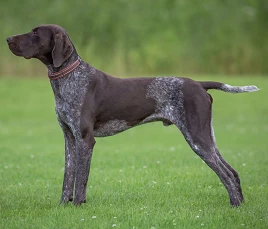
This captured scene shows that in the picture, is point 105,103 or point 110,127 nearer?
point 105,103

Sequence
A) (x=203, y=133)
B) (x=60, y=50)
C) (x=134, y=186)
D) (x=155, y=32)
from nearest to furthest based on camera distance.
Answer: (x=60, y=50) < (x=203, y=133) < (x=134, y=186) < (x=155, y=32)

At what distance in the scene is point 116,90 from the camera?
25.1 ft

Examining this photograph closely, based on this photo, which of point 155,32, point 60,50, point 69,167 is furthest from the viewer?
point 155,32

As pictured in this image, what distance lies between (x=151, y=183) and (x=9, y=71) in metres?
22.9

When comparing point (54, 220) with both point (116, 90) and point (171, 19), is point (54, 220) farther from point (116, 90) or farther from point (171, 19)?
point (171, 19)

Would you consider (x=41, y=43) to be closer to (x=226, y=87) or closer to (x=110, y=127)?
(x=110, y=127)

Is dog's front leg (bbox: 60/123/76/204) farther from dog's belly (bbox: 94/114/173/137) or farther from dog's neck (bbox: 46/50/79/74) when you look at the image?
dog's neck (bbox: 46/50/79/74)

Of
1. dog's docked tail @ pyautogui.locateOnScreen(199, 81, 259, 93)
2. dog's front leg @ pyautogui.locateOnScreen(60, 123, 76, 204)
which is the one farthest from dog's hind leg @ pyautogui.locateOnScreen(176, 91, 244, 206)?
dog's front leg @ pyautogui.locateOnScreen(60, 123, 76, 204)

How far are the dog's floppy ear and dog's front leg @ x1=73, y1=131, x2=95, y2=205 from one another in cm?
101

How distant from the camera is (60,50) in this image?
291 inches

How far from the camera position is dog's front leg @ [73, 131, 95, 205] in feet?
24.2

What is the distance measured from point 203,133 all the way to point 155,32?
26.7 m

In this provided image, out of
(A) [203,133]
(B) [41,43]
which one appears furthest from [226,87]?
(B) [41,43]

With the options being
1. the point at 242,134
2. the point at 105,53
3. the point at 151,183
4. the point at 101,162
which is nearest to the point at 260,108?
the point at 242,134
